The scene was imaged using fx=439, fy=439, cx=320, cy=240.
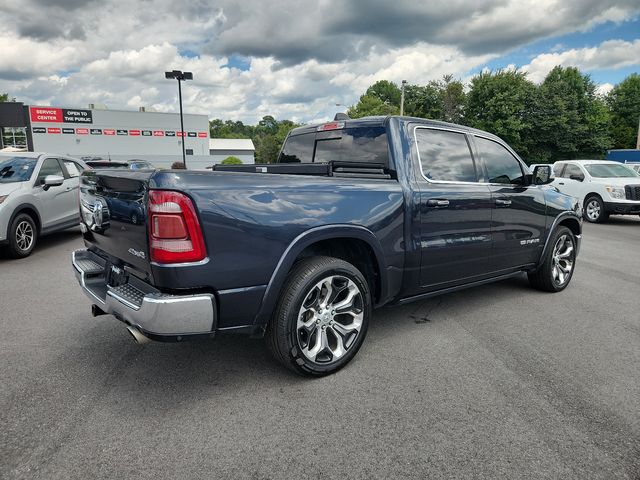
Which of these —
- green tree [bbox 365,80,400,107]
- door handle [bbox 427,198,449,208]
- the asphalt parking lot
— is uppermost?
green tree [bbox 365,80,400,107]

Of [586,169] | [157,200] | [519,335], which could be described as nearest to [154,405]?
[157,200]

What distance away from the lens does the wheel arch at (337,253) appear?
274cm

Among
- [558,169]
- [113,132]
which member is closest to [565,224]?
[558,169]

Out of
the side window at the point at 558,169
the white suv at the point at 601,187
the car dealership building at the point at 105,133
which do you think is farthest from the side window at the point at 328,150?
the car dealership building at the point at 105,133

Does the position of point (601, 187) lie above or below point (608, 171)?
below

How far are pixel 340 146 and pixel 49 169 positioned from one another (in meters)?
6.34

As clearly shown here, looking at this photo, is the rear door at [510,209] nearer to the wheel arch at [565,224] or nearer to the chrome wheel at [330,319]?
the wheel arch at [565,224]

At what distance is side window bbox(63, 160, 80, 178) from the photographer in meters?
8.45

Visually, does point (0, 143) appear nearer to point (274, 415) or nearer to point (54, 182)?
point (54, 182)

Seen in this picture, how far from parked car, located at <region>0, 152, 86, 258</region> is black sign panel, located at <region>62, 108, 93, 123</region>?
54205 mm

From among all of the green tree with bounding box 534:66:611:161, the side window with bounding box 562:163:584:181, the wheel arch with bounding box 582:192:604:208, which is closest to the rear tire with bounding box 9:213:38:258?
the side window with bounding box 562:163:584:181

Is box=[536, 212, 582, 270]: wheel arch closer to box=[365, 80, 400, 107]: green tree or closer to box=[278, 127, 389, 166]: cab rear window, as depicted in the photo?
box=[278, 127, 389, 166]: cab rear window

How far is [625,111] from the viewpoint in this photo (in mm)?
48562

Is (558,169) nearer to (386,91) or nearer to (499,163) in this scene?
(499,163)
